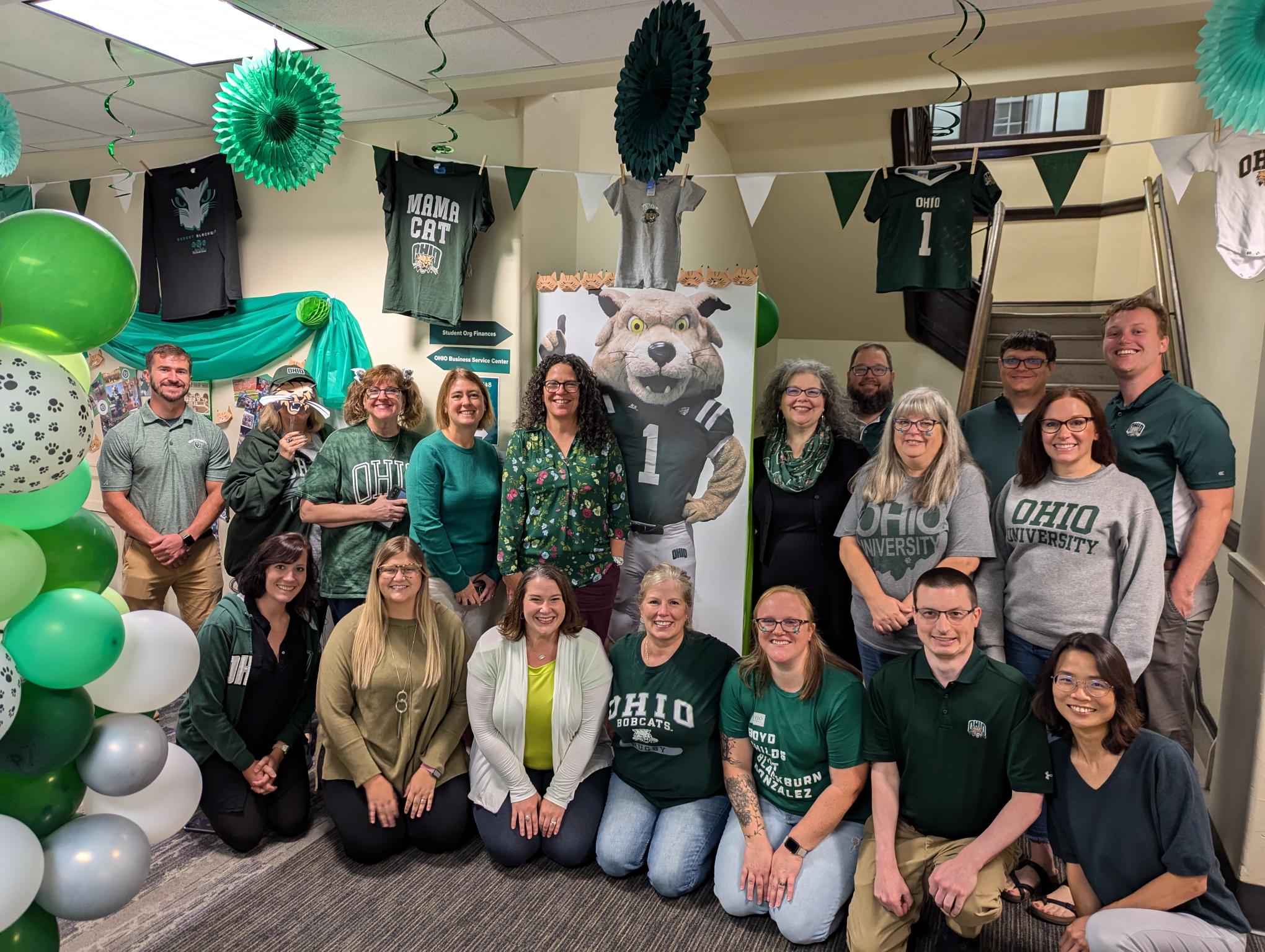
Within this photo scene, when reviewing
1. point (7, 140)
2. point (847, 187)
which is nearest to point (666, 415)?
point (847, 187)

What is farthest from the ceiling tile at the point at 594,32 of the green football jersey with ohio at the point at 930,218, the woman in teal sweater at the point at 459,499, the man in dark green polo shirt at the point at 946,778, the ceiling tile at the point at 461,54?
the man in dark green polo shirt at the point at 946,778

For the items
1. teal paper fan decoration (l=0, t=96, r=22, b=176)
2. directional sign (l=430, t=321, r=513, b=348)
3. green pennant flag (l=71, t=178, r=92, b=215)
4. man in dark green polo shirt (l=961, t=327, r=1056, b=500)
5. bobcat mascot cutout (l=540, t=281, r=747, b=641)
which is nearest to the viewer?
man in dark green polo shirt (l=961, t=327, r=1056, b=500)

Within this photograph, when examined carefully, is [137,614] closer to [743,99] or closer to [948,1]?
[948,1]

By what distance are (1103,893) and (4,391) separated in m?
2.51

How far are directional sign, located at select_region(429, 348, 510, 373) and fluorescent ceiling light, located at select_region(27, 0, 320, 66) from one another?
129 centimetres

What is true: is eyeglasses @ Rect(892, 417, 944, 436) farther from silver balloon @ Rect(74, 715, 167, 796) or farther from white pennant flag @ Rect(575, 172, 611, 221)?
silver balloon @ Rect(74, 715, 167, 796)

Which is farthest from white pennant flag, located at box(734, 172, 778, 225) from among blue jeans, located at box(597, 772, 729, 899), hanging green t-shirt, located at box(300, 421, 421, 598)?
blue jeans, located at box(597, 772, 729, 899)

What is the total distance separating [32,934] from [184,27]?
2775 mm

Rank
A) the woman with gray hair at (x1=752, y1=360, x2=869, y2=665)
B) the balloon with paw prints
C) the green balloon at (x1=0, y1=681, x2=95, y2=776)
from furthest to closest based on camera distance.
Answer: the woman with gray hair at (x1=752, y1=360, x2=869, y2=665)
the green balloon at (x1=0, y1=681, x2=95, y2=776)
the balloon with paw prints

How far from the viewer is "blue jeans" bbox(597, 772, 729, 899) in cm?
246

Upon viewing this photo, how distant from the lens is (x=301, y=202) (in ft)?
13.4

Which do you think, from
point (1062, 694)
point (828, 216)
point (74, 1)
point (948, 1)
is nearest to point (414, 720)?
point (1062, 694)

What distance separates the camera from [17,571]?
159 centimetres

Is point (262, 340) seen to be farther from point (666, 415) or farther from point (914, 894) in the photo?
point (914, 894)
